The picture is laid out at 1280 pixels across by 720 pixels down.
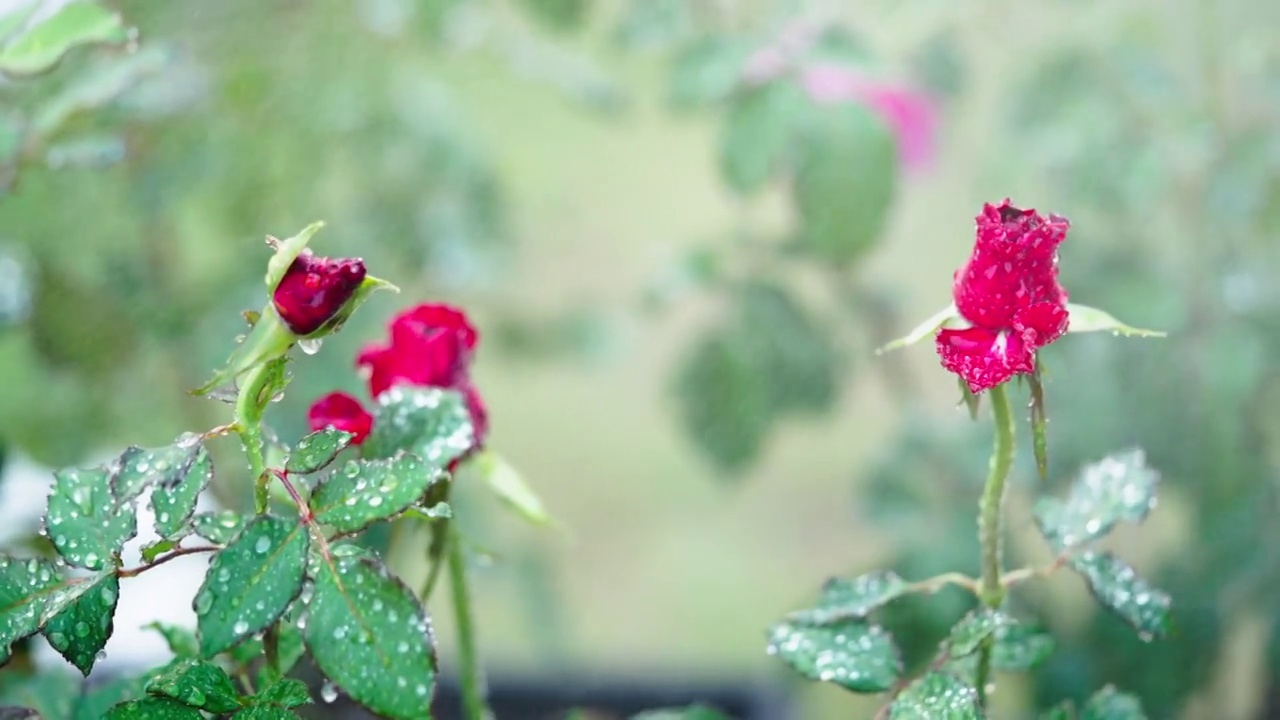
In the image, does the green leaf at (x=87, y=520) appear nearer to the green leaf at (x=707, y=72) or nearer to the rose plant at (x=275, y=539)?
the rose plant at (x=275, y=539)

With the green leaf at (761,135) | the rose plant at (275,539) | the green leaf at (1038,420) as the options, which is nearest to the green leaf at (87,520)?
the rose plant at (275,539)

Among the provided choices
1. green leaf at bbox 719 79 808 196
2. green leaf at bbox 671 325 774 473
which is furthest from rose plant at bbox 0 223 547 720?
green leaf at bbox 671 325 774 473

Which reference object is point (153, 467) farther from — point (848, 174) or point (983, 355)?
point (848, 174)

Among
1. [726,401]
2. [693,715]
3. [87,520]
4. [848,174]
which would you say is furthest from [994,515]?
[726,401]

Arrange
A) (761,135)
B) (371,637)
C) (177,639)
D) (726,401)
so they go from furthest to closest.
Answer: (726,401) < (761,135) < (177,639) < (371,637)

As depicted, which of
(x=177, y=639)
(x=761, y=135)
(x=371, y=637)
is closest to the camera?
(x=371, y=637)

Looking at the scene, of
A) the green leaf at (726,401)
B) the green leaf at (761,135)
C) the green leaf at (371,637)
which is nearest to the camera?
the green leaf at (371,637)

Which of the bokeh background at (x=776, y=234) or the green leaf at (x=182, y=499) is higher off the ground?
the bokeh background at (x=776, y=234)
